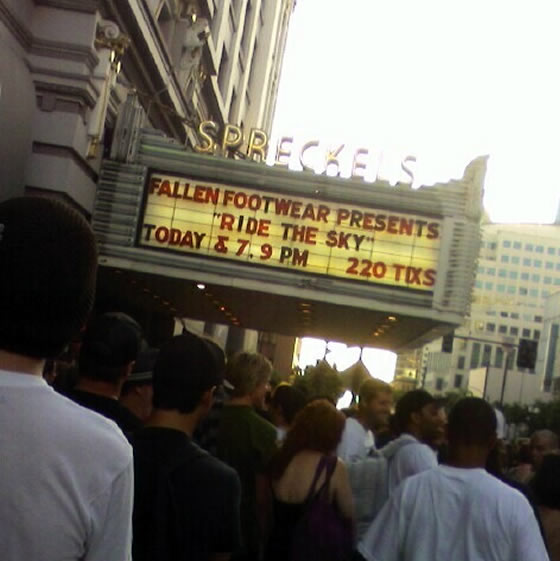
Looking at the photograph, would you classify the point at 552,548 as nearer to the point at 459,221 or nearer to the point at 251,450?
the point at 251,450

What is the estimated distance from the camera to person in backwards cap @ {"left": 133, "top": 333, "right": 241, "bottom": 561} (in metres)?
3.80

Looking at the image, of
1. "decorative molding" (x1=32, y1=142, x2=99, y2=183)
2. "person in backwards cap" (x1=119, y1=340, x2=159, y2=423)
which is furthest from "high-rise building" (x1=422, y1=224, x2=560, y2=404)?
"person in backwards cap" (x1=119, y1=340, x2=159, y2=423)

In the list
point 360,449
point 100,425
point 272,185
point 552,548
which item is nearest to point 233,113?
point 272,185

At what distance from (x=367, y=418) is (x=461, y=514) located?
4.40 meters

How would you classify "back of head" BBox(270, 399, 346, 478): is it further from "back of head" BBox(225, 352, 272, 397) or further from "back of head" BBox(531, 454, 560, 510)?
"back of head" BBox(531, 454, 560, 510)

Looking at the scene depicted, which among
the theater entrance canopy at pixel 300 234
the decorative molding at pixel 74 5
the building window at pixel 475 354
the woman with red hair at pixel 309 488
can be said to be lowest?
the woman with red hair at pixel 309 488

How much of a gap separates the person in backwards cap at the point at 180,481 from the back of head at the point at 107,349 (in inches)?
21.1

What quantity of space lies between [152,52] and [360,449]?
11.2 metres

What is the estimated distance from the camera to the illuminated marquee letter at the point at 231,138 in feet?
64.1

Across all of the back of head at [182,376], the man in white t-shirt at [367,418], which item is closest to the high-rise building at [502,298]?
the man in white t-shirt at [367,418]

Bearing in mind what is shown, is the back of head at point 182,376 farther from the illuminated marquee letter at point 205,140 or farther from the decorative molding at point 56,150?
the illuminated marquee letter at point 205,140

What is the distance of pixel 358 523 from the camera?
7555 mm

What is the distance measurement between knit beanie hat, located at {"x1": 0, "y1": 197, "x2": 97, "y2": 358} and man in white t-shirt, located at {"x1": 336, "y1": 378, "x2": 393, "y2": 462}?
6686mm

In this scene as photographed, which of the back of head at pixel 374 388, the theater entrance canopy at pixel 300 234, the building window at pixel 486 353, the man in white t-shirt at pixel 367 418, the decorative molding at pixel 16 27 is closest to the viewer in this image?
the man in white t-shirt at pixel 367 418
